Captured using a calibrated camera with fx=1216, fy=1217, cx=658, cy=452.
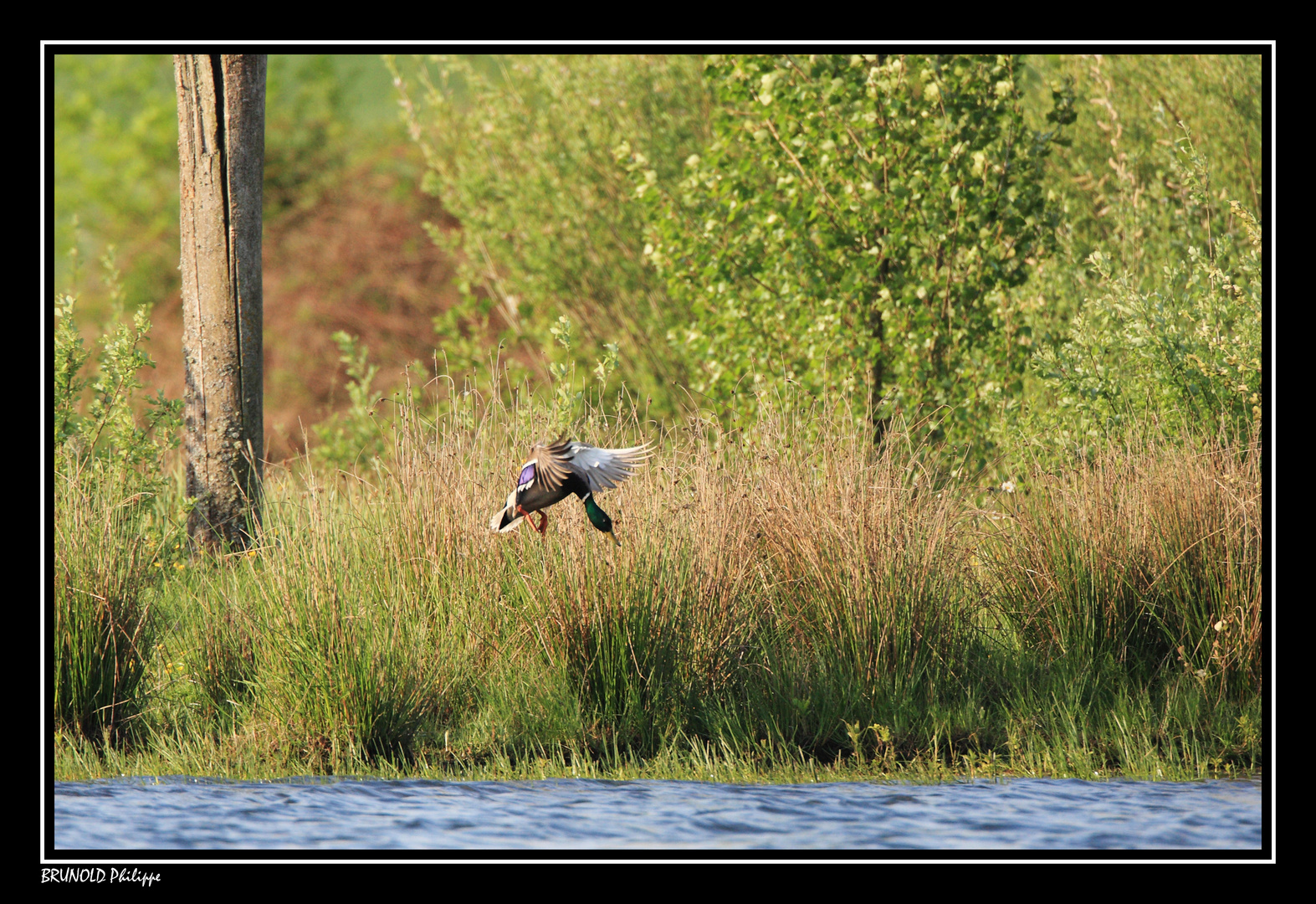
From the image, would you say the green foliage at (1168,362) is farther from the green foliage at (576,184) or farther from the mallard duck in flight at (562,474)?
the green foliage at (576,184)

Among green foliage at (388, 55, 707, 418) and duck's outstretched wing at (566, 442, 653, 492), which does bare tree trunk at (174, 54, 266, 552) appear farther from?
green foliage at (388, 55, 707, 418)

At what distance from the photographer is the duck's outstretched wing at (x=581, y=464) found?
4441mm

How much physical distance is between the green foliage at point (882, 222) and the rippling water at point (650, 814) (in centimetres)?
342

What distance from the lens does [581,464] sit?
4.48 meters

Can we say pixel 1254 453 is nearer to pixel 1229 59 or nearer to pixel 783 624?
pixel 783 624

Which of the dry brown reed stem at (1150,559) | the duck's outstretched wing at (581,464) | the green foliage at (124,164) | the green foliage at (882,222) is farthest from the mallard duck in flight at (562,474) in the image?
the green foliage at (124,164)

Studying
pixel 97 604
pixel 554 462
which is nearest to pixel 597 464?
pixel 554 462

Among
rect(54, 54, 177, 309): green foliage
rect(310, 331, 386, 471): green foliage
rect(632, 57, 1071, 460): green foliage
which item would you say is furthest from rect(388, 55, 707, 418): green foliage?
rect(54, 54, 177, 309): green foliage

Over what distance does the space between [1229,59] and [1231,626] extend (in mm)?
7321

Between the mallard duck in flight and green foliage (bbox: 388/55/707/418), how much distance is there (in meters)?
7.99

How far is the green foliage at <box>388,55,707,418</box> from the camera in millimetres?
12812

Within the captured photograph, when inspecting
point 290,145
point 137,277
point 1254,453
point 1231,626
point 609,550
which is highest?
→ point 290,145

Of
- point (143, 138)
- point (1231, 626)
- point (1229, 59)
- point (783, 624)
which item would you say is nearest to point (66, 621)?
point (783, 624)

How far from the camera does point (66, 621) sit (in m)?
5.41
